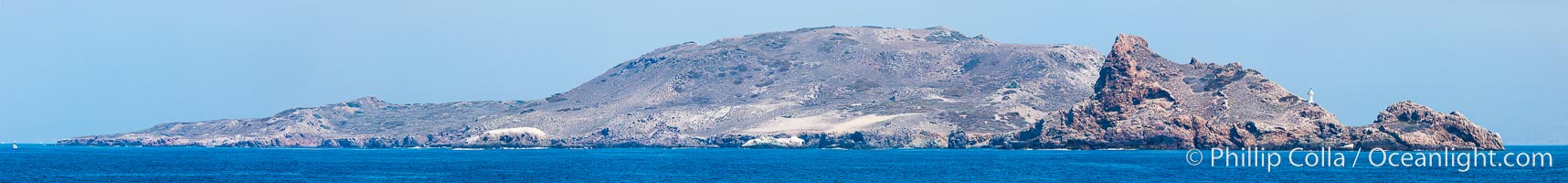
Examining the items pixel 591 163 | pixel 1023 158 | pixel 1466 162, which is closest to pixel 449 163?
pixel 591 163

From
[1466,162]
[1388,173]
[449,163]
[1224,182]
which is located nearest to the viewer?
[1224,182]

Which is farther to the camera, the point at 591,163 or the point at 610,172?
the point at 591,163

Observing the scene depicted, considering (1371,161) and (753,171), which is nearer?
(753,171)

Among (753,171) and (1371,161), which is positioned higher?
(1371,161)

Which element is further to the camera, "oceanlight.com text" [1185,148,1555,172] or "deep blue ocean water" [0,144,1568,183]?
"oceanlight.com text" [1185,148,1555,172]

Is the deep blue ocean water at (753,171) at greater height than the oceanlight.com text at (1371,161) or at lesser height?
lesser

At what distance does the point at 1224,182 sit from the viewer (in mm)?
120625

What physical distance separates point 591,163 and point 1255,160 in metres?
55.6

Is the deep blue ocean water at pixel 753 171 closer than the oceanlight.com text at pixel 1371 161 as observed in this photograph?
Yes

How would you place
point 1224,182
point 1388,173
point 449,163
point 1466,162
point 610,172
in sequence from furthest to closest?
point 449,163
point 1466,162
point 610,172
point 1388,173
point 1224,182

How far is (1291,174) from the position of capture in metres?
127

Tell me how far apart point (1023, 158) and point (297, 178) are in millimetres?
68825

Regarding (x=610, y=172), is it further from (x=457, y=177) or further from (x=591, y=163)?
(x=591, y=163)

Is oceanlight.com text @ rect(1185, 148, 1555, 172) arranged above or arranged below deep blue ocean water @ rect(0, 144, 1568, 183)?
above
